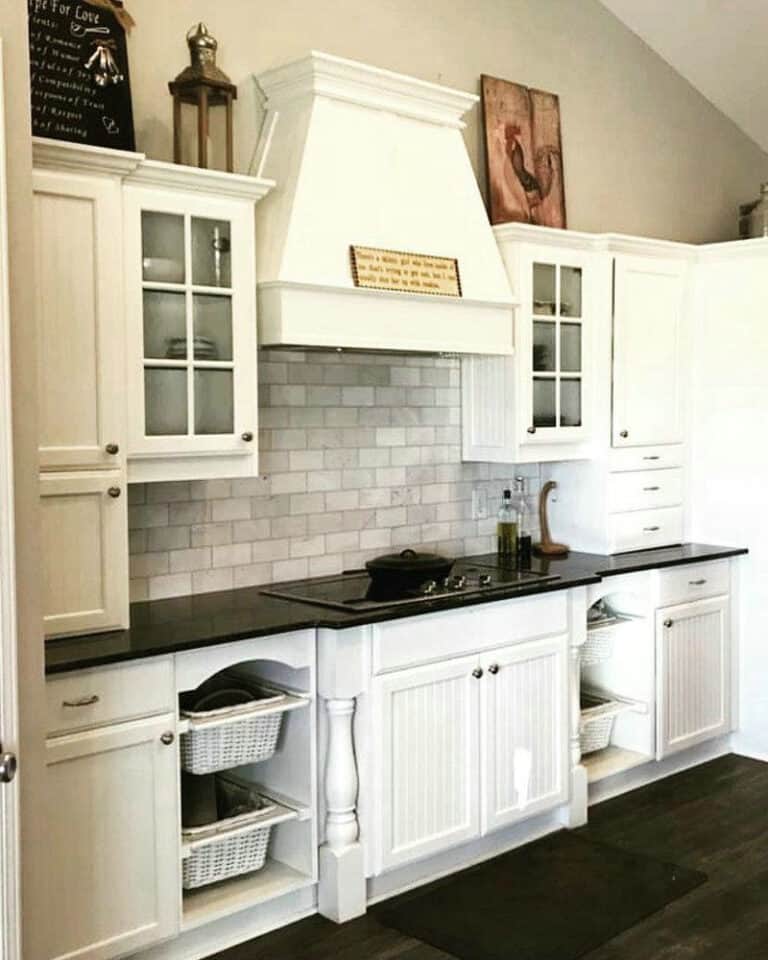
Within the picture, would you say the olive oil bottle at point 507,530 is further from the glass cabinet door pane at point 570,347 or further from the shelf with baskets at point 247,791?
the shelf with baskets at point 247,791

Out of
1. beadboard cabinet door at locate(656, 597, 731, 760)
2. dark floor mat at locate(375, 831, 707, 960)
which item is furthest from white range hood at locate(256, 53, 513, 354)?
dark floor mat at locate(375, 831, 707, 960)

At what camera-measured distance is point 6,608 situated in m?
2.17

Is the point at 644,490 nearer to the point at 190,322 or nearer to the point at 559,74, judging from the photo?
the point at 559,74

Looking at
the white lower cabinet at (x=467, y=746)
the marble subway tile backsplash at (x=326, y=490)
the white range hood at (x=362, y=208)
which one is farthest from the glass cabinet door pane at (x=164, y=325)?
the white lower cabinet at (x=467, y=746)

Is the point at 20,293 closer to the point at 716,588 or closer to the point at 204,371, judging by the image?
the point at 204,371

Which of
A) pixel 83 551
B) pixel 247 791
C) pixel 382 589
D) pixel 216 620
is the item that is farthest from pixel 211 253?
pixel 247 791

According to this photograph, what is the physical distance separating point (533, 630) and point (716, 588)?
50.0 inches

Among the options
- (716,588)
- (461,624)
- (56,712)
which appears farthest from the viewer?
(716,588)

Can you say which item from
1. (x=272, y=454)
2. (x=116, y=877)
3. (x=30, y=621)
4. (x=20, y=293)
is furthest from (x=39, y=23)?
(x=116, y=877)

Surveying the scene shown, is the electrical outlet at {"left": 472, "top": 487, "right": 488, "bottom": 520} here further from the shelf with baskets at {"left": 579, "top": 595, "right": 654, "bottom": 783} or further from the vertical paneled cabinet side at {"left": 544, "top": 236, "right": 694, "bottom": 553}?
the shelf with baskets at {"left": 579, "top": 595, "right": 654, "bottom": 783}

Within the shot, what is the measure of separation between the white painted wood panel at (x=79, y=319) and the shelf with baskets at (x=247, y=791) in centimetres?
74

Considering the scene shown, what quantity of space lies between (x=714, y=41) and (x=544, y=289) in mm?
1714

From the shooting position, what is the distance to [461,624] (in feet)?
11.9

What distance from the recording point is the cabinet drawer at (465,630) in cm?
341
